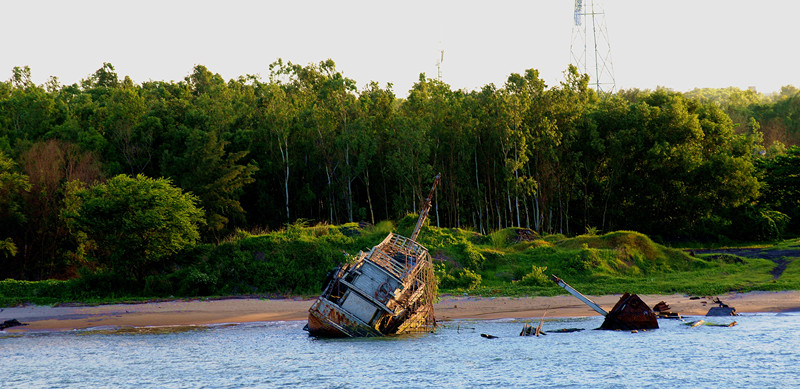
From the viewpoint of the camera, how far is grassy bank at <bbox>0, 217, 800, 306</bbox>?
1532 inches

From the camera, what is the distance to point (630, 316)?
30.0 metres

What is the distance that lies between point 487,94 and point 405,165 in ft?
28.1

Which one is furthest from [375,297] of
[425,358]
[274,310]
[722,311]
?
[722,311]

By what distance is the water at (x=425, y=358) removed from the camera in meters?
23.7

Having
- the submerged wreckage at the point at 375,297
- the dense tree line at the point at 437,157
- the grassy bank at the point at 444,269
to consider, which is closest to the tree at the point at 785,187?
the dense tree line at the point at 437,157

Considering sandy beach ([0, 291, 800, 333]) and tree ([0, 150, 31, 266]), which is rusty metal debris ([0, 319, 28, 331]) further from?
tree ([0, 150, 31, 266])

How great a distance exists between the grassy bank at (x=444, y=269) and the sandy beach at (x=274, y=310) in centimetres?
170

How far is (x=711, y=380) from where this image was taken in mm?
23453

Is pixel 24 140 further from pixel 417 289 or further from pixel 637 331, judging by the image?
pixel 637 331

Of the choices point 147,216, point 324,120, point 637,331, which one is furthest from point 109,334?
point 324,120

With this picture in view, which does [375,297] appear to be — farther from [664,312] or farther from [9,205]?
[9,205]

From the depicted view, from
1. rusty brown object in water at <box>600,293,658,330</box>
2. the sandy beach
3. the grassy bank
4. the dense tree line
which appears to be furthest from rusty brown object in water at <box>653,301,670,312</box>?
the dense tree line

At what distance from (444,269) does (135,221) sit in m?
16.5

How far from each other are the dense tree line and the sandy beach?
1372cm
